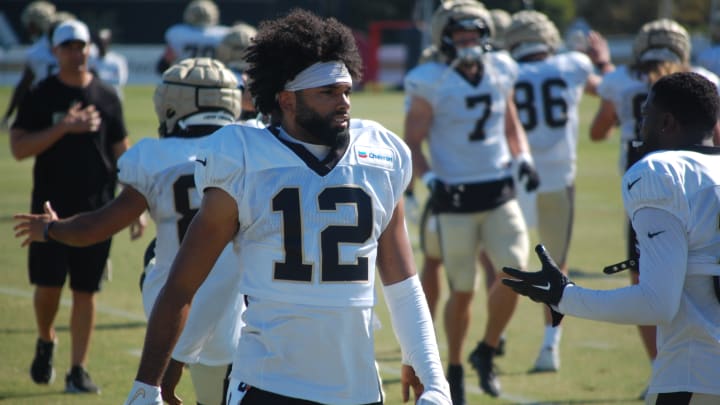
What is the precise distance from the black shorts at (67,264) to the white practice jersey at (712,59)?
548cm

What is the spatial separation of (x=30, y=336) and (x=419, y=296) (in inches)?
194

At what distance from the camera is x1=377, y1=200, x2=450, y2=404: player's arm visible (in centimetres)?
334

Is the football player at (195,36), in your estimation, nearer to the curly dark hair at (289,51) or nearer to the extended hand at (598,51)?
the extended hand at (598,51)

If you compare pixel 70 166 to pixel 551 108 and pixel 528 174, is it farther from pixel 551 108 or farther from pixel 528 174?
pixel 551 108

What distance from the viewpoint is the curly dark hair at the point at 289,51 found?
A: 11.1ft

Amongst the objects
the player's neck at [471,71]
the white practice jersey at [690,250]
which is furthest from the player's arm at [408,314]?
the player's neck at [471,71]

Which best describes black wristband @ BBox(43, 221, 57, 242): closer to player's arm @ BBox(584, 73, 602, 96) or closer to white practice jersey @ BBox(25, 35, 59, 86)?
player's arm @ BBox(584, 73, 602, 96)

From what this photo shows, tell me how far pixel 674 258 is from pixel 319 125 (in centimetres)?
117

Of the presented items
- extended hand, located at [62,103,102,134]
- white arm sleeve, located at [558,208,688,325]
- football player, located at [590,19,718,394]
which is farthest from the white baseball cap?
white arm sleeve, located at [558,208,688,325]

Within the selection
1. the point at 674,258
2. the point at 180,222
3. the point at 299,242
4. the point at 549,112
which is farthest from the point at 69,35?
the point at 674,258

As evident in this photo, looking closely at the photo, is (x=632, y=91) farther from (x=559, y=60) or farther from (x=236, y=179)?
(x=236, y=179)

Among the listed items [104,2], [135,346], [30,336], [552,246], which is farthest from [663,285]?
[104,2]

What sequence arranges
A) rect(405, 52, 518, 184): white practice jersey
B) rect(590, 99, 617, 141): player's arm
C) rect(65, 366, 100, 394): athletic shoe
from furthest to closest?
1. rect(590, 99, 617, 141): player's arm
2. rect(405, 52, 518, 184): white practice jersey
3. rect(65, 366, 100, 394): athletic shoe

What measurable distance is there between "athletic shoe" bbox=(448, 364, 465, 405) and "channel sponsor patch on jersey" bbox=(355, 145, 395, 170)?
3074 millimetres
